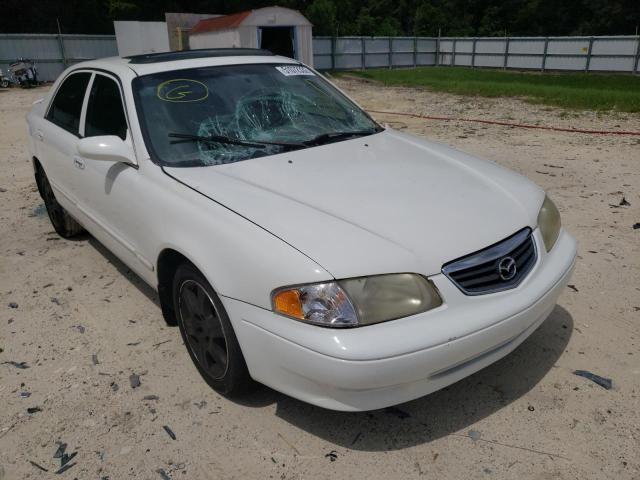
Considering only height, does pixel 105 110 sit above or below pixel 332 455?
above

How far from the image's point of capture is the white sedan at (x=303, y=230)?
2.06m

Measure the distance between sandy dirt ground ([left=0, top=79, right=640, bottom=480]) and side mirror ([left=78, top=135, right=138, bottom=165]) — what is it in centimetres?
108

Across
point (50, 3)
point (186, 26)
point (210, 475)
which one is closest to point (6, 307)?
point (210, 475)

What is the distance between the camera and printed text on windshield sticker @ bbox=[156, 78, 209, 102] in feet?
10.3

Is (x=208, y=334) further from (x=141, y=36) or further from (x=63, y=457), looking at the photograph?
(x=141, y=36)

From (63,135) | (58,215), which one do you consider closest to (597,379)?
(63,135)

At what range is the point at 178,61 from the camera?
341 centimetres

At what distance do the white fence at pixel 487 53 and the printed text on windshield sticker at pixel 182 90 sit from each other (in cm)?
2679

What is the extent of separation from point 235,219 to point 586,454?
1.81m

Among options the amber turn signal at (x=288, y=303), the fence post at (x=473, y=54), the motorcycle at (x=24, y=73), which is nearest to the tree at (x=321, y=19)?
the fence post at (x=473, y=54)

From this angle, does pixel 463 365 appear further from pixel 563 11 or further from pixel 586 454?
pixel 563 11

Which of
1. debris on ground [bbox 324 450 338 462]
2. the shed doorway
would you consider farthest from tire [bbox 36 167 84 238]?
the shed doorway

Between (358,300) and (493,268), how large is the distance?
2.15 ft

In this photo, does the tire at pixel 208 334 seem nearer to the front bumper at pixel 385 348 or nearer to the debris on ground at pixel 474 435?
the front bumper at pixel 385 348
